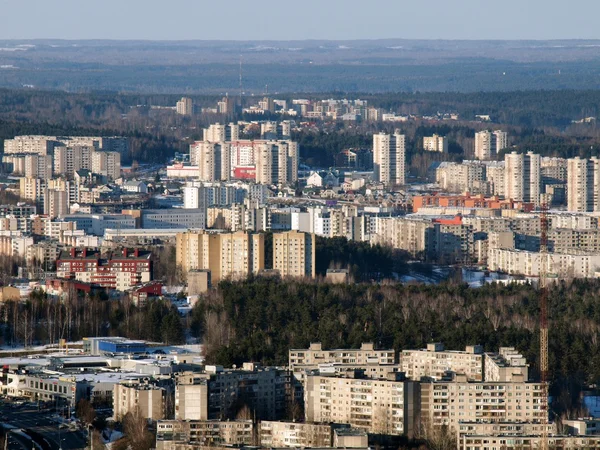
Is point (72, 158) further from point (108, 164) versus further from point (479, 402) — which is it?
point (479, 402)

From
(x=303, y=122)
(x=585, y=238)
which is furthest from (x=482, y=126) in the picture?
(x=585, y=238)

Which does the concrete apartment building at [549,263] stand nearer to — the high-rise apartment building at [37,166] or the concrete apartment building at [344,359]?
the concrete apartment building at [344,359]

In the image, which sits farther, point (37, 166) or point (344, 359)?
point (37, 166)

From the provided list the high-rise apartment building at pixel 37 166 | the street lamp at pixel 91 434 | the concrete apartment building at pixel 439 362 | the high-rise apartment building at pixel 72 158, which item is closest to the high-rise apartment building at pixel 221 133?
the high-rise apartment building at pixel 72 158

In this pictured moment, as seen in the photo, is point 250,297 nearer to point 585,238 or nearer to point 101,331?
point 101,331

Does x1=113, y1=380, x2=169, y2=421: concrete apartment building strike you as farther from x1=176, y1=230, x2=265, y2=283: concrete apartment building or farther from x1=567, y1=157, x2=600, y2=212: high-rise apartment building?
x1=567, y1=157, x2=600, y2=212: high-rise apartment building

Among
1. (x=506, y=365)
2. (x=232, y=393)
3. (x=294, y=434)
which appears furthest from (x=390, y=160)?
(x=294, y=434)

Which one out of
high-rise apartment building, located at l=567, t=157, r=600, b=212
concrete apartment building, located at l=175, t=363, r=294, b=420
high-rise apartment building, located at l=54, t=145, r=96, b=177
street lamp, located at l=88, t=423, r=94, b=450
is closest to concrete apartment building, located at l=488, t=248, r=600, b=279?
high-rise apartment building, located at l=567, t=157, r=600, b=212
